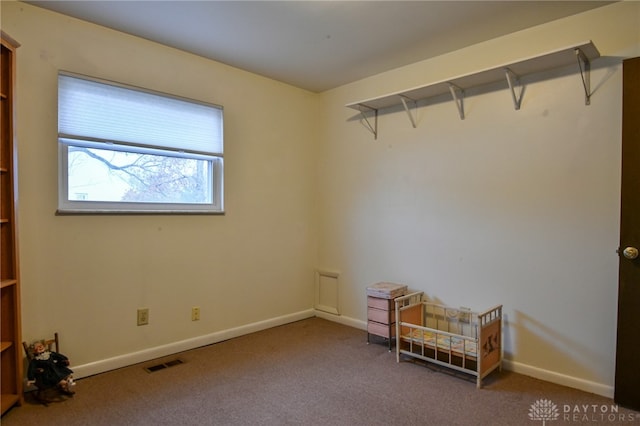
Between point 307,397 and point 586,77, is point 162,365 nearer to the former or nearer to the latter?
point 307,397

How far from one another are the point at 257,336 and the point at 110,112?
7.04 ft

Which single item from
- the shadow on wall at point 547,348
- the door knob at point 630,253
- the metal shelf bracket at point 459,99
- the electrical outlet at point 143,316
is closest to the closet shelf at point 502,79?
the metal shelf bracket at point 459,99

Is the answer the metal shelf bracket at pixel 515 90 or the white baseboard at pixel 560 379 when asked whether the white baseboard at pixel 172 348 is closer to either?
the white baseboard at pixel 560 379

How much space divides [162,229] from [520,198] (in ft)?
8.63

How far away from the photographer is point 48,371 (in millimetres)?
2188

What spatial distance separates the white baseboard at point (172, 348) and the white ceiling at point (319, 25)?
7.58 feet

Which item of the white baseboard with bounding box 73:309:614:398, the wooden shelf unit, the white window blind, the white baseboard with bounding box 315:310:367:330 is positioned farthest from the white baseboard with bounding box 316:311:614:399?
the wooden shelf unit

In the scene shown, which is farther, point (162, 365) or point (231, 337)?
point (231, 337)

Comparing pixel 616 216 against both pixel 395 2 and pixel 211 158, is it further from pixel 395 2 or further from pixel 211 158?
pixel 211 158

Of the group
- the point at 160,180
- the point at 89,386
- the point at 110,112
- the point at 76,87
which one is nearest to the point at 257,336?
the point at 89,386

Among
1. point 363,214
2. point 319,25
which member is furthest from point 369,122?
point 319,25

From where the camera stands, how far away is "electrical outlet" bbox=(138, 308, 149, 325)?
109 inches

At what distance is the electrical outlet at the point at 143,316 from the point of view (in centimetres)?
277

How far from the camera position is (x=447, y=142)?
118 inches
